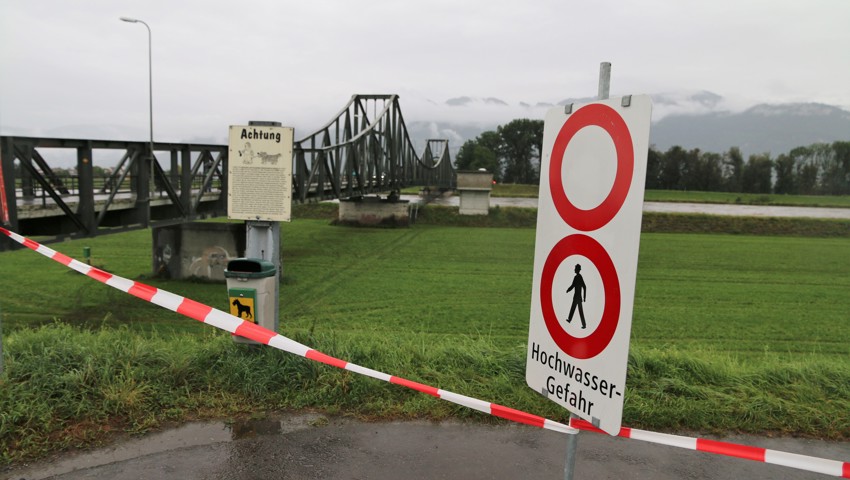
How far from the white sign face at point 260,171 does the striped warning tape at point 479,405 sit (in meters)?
1.46

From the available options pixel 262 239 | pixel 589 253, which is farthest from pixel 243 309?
pixel 589 253

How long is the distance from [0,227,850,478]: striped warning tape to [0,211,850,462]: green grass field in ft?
Result: 2.09

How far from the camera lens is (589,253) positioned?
221cm

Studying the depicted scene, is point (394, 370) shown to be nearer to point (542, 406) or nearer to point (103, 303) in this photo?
point (542, 406)

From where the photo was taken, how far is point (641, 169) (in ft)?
6.47

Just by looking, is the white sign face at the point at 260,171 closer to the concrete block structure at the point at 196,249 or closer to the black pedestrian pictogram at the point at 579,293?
the black pedestrian pictogram at the point at 579,293

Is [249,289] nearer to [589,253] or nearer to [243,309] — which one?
[243,309]

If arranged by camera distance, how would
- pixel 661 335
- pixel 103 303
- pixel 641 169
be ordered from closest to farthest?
pixel 641 169 < pixel 661 335 < pixel 103 303

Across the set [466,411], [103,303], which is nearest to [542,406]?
[466,411]

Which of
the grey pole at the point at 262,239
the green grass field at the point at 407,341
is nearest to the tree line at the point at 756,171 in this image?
the green grass field at the point at 407,341

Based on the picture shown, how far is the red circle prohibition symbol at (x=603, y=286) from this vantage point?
2117mm

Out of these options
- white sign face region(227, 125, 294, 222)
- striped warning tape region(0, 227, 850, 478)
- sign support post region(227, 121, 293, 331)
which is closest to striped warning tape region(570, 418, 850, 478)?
striped warning tape region(0, 227, 850, 478)

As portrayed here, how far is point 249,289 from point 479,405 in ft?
8.12

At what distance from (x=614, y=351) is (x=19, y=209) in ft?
37.0
